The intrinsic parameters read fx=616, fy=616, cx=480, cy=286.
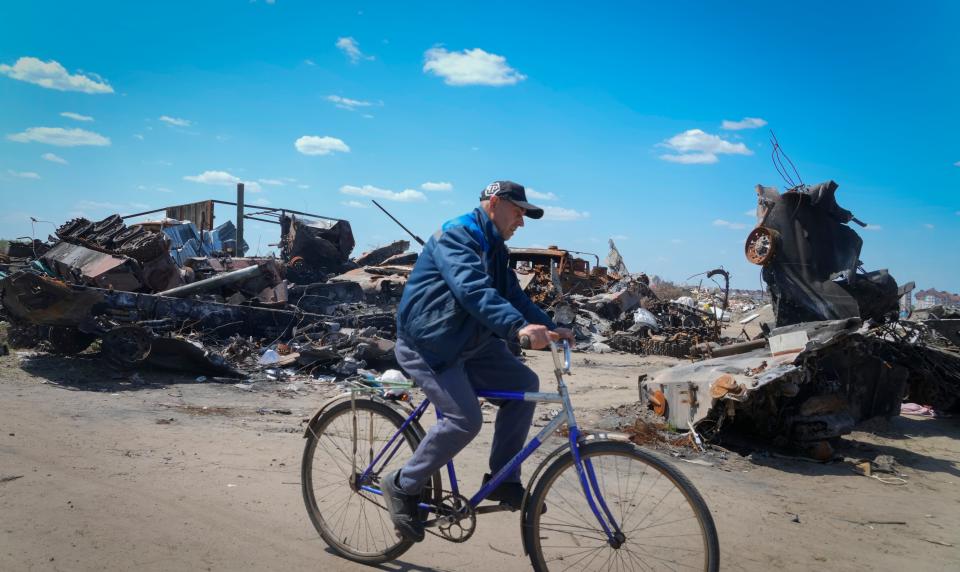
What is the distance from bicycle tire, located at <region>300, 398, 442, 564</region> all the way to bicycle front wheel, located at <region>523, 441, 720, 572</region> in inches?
29.4

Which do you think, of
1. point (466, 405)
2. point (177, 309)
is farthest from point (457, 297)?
point (177, 309)

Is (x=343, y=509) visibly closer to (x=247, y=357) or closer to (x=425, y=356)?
(x=425, y=356)

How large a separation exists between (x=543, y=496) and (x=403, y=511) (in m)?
0.70

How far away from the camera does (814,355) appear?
6.38 metres

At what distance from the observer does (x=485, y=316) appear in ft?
8.70

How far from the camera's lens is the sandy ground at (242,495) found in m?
3.24

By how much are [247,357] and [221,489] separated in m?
6.11

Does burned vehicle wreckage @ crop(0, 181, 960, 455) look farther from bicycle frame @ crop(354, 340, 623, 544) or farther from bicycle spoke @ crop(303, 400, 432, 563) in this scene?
bicycle frame @ crop(354, 340, 623, 544)

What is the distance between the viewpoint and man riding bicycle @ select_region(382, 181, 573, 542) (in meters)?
2.77

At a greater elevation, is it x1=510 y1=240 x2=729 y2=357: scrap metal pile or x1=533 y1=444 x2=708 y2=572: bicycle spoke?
x1=510 y1=240 x2=729 y2=357: scrap metal pile

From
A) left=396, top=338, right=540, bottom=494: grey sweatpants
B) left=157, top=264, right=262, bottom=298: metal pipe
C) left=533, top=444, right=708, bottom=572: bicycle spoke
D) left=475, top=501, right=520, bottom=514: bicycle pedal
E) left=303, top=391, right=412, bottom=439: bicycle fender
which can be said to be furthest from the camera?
left=157, top=264, right=262, bottom=298: metal pipe

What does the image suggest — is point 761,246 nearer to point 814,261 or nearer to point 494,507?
point 814,261

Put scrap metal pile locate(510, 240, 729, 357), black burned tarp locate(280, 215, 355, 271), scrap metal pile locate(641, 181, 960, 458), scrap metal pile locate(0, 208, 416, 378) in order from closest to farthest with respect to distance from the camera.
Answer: scrap metal pile locate(641, 181, 960, 458) < scrap metal pile locate(0, 208, 416, 378) < scrap metal pile locate(510, 240, 729, 357) < black burned tarp locate(280, 215, 355, 271)

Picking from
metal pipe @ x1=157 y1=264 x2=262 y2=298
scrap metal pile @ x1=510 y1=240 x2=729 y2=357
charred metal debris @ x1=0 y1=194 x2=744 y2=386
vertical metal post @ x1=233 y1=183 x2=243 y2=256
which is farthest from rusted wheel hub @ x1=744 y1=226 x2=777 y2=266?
vertical metal post @ x1=233 y1=183 x2=243 y2=256
